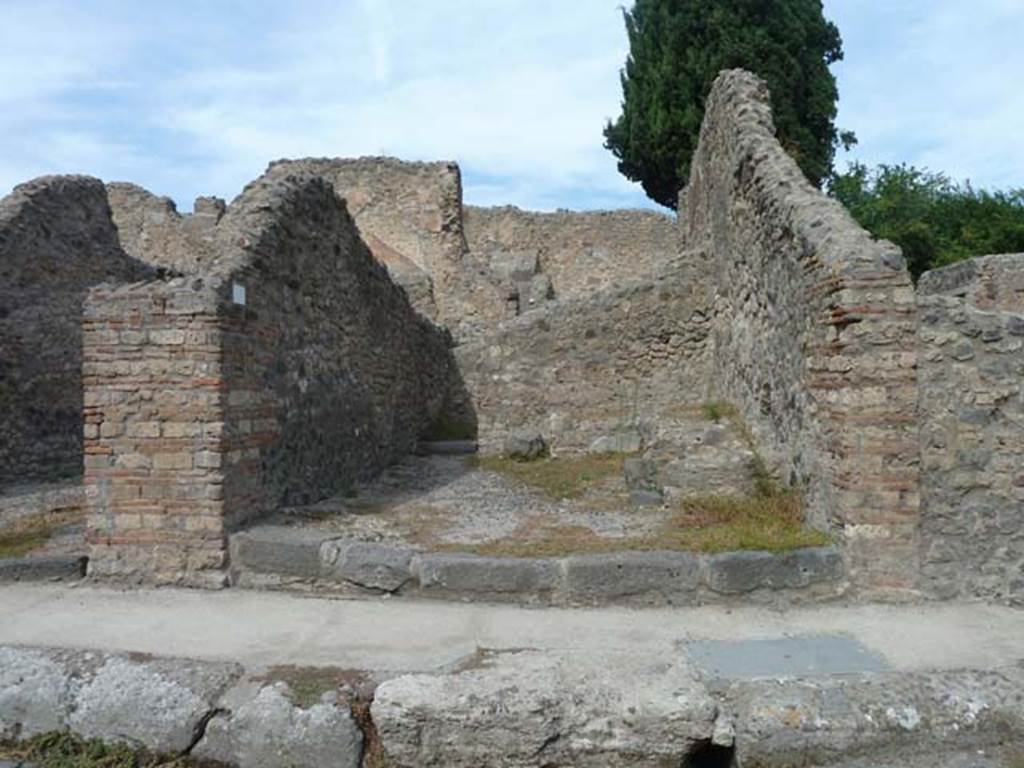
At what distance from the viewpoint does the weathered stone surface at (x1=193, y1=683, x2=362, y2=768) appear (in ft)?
12.4

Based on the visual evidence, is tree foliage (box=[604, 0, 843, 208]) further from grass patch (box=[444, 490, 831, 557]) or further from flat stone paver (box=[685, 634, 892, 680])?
flat stone paver (box=[685, 634, 892, 680])

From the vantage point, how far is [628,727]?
3.73 metres

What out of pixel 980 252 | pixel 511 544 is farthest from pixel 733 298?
pixel 980 252

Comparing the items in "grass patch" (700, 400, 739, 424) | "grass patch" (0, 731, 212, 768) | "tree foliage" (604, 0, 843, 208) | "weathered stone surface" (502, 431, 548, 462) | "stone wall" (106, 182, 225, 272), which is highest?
"tree foliage" (604, 0, 843, 208)

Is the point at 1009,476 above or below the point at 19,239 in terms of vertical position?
below

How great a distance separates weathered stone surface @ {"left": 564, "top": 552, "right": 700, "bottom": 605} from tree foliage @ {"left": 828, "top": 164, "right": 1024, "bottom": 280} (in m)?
20.3

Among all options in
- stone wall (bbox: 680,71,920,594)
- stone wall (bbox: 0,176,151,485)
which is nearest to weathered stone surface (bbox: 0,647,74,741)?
stone wall (bbox: 680,71,920,594)

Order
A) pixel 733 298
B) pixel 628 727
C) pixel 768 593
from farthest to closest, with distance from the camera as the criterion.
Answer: pixel 733 298 → pixel 768 593 → pixel 628 727

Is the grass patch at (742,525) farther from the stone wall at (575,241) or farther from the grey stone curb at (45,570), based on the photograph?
the stone wall at (575,241)

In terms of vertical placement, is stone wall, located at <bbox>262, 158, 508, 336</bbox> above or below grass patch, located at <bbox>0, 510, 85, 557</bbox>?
above

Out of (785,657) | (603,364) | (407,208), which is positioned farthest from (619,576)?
(407,208)

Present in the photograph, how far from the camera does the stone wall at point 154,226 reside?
21.1m

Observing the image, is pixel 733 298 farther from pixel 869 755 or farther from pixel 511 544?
pixel 869 755

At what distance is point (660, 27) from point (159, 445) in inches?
873
